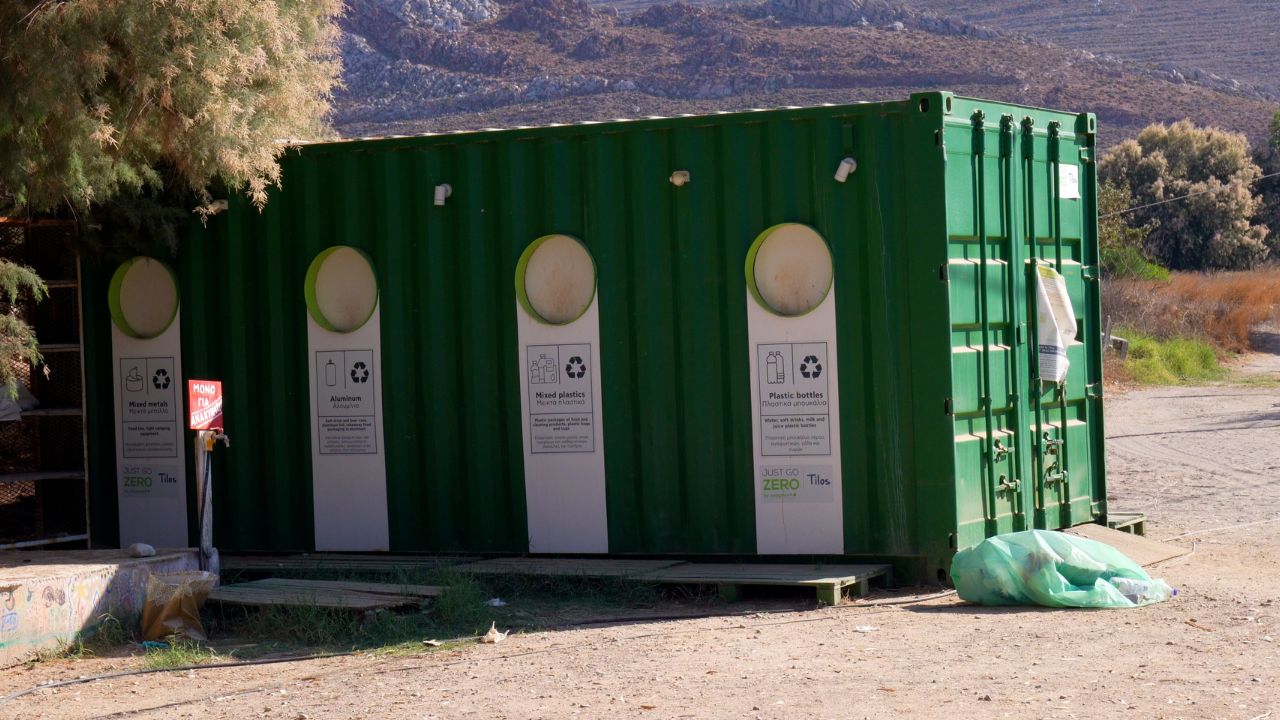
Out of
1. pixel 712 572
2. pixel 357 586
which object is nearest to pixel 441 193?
pixel 357 586

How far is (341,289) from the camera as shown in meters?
10.0

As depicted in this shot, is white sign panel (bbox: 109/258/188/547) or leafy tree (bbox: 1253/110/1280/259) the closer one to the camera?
white sign panel (bbox: 109/258/188/547)

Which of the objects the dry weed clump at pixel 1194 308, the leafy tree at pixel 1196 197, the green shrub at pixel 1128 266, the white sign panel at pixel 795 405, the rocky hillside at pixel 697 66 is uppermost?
the rocky hillside at pixel 697 66

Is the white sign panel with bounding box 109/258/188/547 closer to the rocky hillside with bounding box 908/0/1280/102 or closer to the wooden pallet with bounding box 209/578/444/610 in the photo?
the wooden pallet with bounding box 209/578/444/610

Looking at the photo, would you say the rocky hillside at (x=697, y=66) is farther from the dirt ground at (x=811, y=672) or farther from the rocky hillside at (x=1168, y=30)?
the dirt ground at (x=811, y=672)

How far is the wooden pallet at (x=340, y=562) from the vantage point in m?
9.23

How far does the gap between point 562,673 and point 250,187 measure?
4772mm

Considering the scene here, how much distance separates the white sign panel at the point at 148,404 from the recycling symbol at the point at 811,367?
447 cm

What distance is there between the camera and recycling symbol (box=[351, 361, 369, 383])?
9.88 meters

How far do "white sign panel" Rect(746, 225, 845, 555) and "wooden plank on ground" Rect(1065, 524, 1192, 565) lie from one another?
1.70 meters

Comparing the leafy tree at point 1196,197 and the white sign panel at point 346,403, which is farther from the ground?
the leafy tree at point 1196,197

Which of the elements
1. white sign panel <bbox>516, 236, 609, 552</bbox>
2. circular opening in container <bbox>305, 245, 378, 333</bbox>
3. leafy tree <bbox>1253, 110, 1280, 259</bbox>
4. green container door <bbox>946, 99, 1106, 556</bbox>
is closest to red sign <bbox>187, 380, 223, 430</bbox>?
circular opening in container <bbox>305, 245, 378, 333</bbox>

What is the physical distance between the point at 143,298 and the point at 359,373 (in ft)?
5.91

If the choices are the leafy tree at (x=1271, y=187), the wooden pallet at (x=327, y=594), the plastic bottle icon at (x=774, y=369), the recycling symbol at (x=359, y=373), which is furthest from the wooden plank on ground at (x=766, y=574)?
the leafy tree at (x=1271, y=187)
